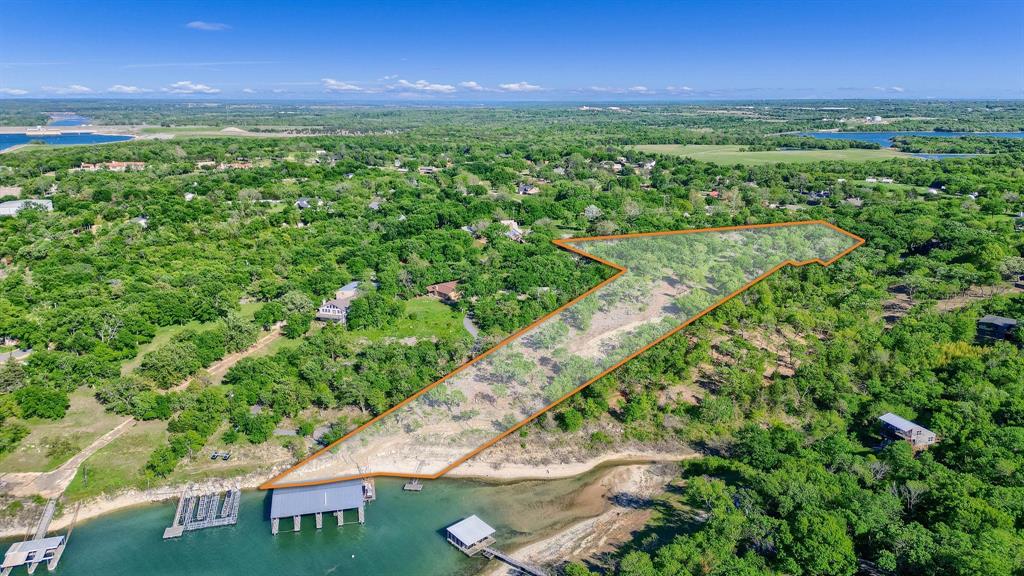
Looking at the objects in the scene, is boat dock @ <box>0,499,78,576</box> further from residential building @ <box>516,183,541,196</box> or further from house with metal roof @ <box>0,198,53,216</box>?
residential building @ <box>516,183,541,196</box>

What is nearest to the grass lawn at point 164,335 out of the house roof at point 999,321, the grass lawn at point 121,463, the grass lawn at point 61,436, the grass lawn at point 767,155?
the grass lawn at point 61,436

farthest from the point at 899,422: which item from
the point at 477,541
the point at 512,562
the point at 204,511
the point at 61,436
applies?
the point at 61,436

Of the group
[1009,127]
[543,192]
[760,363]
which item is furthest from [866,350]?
[1009,127]

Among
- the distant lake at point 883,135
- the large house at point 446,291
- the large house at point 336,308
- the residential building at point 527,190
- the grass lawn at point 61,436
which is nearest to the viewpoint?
the grass lawn at point 61,436

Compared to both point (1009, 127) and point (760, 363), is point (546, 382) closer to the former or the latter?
point (760, 363)

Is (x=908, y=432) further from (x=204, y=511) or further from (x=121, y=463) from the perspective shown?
(x=121, y=463)

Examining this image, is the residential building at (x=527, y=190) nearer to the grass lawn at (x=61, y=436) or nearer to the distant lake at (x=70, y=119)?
the grass lawn at (x=61, y=436)

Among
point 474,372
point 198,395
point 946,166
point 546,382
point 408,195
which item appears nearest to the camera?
point 546,382
